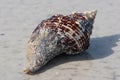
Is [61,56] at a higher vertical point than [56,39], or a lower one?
lower

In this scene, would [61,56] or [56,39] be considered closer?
[56,39]

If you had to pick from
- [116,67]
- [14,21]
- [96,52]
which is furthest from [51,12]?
[116,67]

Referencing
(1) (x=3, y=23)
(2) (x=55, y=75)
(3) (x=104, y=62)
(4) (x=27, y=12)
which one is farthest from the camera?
(4) (x=27, y=12)

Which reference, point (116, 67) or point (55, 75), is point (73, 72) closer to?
point (55, 75)
